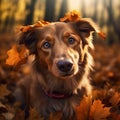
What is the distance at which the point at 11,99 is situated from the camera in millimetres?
6867

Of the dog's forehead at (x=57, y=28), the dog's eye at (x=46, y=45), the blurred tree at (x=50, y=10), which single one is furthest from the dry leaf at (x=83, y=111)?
the blurred tree at (x=50, y=10)

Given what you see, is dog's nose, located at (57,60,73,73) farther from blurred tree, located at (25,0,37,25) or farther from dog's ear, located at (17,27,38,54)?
blurred tree, located at (25,0,37,25)

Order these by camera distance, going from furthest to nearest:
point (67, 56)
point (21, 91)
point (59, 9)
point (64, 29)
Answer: point (59, 9)
point (21, 91)
point (64, 29)
point (67, 56)

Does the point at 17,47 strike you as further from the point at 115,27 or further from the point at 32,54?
the point at 115,27

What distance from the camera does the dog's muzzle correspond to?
5.09 meters

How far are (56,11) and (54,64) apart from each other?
19740mm

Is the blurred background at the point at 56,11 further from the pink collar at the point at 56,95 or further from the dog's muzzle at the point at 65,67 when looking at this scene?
the dog's muzzle at the point at 65,67

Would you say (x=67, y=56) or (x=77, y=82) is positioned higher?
(x=67, y=56)

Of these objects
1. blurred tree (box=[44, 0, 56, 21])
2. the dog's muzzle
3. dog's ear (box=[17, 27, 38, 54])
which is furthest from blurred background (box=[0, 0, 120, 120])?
the dog's muzzle

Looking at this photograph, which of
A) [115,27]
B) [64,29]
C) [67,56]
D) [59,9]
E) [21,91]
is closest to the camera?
[67,56]

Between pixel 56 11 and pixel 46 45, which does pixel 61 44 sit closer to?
pixel 46 45

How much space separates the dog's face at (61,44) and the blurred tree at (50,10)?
17.0m

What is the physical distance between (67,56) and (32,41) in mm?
966

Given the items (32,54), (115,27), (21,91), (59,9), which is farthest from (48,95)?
(115,27)
